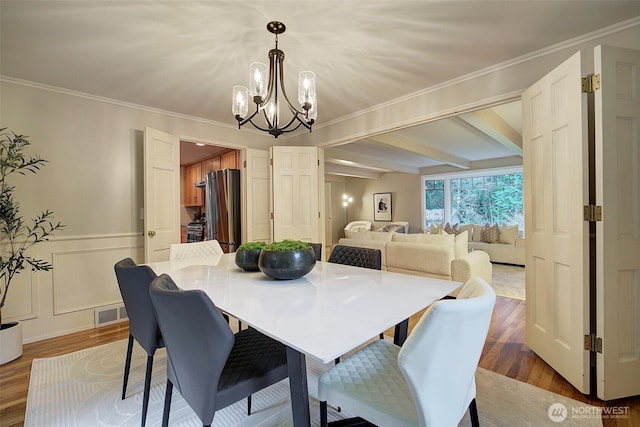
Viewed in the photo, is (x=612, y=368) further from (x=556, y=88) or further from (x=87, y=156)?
(x=87, y=156)

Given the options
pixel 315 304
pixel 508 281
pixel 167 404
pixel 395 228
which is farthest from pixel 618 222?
pixel 395 228

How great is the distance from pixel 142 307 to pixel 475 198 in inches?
314

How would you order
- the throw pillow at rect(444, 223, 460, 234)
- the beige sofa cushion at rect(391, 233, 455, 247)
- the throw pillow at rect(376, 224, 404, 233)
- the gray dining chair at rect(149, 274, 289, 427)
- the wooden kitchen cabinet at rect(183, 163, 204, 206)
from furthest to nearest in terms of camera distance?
the throw pillow at rect(376, 224, 404, 233) < the throw pillow at rect(444, 223, 460, 234) < the wooden kitchen cabinet at rect(183, 163, 204, 206) < the beige sofa cushion at rect(391, 233, 455, 247) < the gray dining chair at rect(149, 274, 289, 427)

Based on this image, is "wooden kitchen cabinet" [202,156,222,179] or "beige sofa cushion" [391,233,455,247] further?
"wooden kitchen cabinet" [202,156,222,179]

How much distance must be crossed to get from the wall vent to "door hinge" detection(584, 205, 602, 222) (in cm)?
405

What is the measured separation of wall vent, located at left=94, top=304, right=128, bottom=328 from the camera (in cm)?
283

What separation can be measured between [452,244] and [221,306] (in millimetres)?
3421

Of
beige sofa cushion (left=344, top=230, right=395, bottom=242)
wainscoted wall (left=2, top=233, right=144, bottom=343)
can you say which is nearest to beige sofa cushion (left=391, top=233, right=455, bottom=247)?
beige sofa cushion (left=344, top=230, right=395, bottom=242)

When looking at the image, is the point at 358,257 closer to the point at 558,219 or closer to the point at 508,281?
the point at 558,219

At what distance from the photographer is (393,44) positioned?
1982 millimetres

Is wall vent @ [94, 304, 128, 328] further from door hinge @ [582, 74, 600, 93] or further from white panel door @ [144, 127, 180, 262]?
door hinge @ [582, 74, 600, 93]

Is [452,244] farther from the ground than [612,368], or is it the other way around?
[452,244]

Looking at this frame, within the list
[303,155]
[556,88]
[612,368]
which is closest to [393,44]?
[556,88]

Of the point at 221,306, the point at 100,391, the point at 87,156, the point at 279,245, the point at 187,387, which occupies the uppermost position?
the point at 87,156
